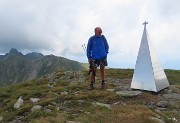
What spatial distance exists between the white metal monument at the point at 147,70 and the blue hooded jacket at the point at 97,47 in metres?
2.32

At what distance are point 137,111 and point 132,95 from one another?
147 inches

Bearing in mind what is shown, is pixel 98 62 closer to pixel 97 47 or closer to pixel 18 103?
pixel 97 47

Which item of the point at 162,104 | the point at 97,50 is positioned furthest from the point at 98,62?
the point at 162,104

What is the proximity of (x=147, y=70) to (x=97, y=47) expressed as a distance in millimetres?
3259

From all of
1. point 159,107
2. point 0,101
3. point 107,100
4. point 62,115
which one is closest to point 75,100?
point 107,100

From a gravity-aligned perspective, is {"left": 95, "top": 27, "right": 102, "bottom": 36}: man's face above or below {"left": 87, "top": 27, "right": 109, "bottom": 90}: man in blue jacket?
above

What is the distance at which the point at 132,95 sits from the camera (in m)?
18.5

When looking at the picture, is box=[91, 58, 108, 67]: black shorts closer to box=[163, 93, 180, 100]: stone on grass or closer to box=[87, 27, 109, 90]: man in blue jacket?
box=[87, 27, 109, 90]: man in blue jacket

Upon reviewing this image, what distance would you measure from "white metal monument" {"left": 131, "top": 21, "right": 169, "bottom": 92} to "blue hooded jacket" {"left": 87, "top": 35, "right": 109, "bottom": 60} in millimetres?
2320

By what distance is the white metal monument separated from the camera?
2006 cm

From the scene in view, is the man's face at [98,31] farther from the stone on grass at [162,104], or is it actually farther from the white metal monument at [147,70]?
the stone on grass at [162,104]

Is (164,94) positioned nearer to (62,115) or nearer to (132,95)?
(132,95)

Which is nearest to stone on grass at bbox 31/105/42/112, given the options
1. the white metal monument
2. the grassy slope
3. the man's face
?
the grassy slope

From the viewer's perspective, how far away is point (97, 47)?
1992cm
